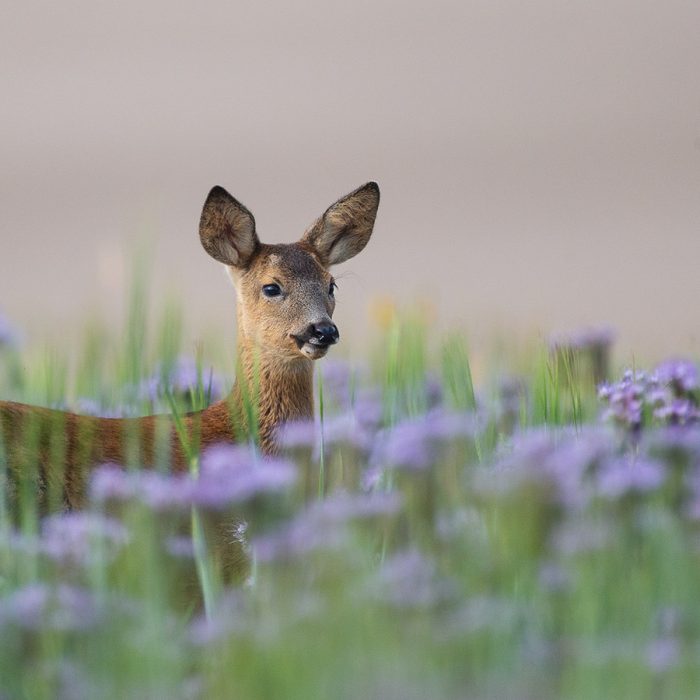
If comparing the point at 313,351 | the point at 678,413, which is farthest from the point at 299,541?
the point at 313,351

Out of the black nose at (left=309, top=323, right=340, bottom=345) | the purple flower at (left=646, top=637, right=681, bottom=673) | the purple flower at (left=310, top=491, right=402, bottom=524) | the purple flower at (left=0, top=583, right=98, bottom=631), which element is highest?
the black nose at (left=309, top=323, right=340, bottom=345)

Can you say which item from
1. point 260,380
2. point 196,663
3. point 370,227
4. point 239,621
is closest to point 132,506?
point 196,663

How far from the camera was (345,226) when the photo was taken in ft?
23.2

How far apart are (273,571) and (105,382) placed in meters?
3.48

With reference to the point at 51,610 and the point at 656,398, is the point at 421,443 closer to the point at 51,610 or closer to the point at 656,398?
the point at 51,610

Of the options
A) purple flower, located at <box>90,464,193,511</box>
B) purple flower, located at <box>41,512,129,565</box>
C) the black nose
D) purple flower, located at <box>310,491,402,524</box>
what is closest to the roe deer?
the black nose

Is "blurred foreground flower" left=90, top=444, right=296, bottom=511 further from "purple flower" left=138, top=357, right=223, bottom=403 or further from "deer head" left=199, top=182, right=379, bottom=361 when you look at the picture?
"deer head" left=199, top=182, right=379, bottom=361

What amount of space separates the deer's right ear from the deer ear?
1.18 ft

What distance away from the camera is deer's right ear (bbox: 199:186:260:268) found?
21.7ft

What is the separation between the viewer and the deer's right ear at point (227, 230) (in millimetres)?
6613

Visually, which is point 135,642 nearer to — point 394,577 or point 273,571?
point 273,571

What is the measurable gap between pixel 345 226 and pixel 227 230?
2.25ft

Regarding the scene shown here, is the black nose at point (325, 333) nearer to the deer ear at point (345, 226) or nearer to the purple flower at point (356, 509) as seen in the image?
the deer ear at point (345, 226)

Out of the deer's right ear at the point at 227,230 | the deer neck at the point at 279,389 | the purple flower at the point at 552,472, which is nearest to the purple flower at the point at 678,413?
the purple flower at the point at 552,472
